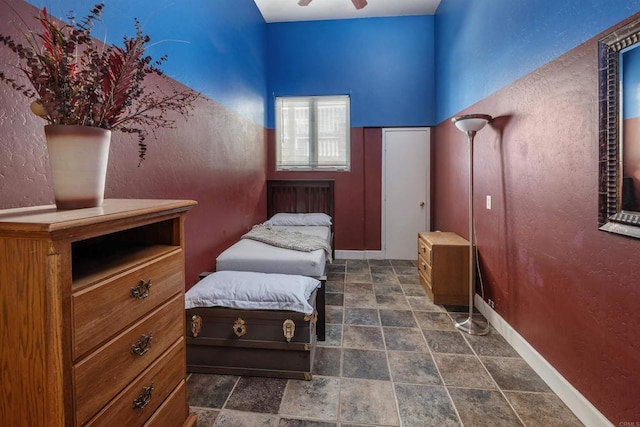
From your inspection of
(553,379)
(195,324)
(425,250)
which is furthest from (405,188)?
(195,324)

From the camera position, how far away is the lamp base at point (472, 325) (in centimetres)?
267

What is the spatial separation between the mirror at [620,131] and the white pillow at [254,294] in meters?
1.63

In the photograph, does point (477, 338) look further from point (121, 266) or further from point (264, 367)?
point (121, 266)

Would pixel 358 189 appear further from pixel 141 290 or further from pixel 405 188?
pixel 141 290

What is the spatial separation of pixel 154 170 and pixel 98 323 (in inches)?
54.0

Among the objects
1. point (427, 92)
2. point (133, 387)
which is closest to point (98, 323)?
point (133, 387)

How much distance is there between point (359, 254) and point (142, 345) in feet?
13.5

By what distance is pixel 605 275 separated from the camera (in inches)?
60.6

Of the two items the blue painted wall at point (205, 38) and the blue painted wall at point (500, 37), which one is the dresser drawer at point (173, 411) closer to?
the blue painted wall at point (205, 38)

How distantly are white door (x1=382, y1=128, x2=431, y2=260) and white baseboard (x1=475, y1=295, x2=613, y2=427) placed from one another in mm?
2250

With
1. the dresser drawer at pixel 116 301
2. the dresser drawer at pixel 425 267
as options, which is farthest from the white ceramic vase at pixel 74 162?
the dresser drawer at pixel 425 267

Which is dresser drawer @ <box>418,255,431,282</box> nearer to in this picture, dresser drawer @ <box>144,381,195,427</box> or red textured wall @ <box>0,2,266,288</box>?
red textured wall @ <box>0,2,266,288</box>

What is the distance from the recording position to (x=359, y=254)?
5074mm

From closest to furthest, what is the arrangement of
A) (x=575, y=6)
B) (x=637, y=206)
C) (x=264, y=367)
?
(x=637, y=206), (x=575, y=6), (x=264, y=367)
